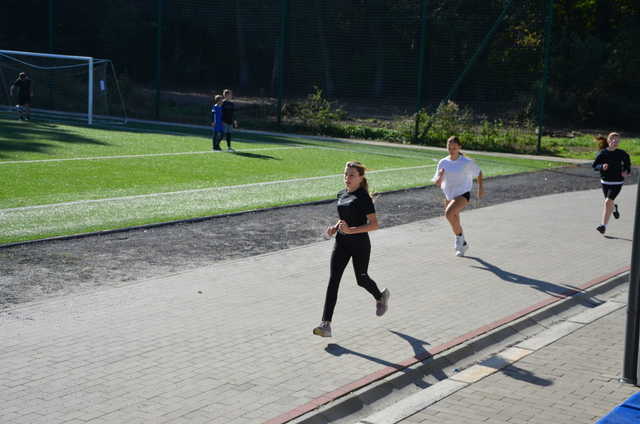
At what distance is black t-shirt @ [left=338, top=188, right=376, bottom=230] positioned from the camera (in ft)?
25.2

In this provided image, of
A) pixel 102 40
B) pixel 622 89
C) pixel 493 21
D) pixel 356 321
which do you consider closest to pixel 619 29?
pixel 622 89

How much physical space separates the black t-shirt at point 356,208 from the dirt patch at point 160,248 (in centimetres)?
324

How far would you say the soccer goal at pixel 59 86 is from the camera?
35.6 meters

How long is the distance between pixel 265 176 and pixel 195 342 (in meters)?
12.7

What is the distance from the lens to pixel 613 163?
14148 millimetres

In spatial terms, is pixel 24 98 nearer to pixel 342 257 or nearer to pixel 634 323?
pixel 342 257

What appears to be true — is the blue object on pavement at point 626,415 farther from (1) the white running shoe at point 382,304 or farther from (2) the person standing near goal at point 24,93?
(2) the person standing near goal at point 24,93

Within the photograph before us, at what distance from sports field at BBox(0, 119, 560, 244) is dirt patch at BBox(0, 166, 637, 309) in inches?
33.3

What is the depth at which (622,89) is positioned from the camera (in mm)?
44062

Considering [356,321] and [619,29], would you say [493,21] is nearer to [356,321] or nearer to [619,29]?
[619,29]

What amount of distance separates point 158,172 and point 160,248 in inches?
336

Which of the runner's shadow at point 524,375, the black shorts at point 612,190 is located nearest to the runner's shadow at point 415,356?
the runner's shadow at point 524,375

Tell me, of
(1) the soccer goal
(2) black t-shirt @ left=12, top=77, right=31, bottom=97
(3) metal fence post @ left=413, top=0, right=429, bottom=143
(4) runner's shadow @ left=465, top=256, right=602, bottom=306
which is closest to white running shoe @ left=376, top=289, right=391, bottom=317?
(4) runner's shadow @ left=465, top=256, right=602, bottom=306

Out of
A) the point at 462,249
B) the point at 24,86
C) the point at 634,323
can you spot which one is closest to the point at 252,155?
the point at 24,86
